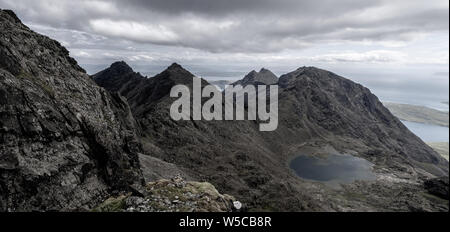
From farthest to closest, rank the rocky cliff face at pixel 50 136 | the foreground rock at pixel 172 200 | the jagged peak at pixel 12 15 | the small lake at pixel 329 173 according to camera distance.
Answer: the small lake at pixel 329 173, the jagged peak at pixel 12 15, the rocky cliff face at pixel 50 136, the foreground rock at pixel 172 200

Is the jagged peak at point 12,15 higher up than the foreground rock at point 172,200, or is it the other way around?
the jagged peak at point 12,15

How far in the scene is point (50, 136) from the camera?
1656 inches

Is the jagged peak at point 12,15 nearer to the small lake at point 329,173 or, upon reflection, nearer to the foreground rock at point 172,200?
the foreground rock at point 172,200

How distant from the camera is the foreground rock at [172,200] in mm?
33906

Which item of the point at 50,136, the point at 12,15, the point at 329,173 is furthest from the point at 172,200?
the point at 329,173

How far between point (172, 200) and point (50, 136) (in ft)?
77.8

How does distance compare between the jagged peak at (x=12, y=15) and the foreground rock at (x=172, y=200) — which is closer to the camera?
the foreground rock at (x=172, y=200)

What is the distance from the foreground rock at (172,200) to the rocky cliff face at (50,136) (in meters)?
5.35

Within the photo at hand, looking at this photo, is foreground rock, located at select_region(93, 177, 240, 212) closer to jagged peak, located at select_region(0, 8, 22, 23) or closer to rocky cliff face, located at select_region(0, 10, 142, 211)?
rocky cliff face, located at select_region(0, 10, 142, 211)

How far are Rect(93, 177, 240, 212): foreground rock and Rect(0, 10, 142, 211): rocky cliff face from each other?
535 centimetres

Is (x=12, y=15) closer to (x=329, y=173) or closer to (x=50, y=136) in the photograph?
(x=50, y=136)

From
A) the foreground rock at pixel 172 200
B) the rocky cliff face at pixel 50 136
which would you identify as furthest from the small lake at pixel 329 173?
the rocky cliff face at pixel 50 136
